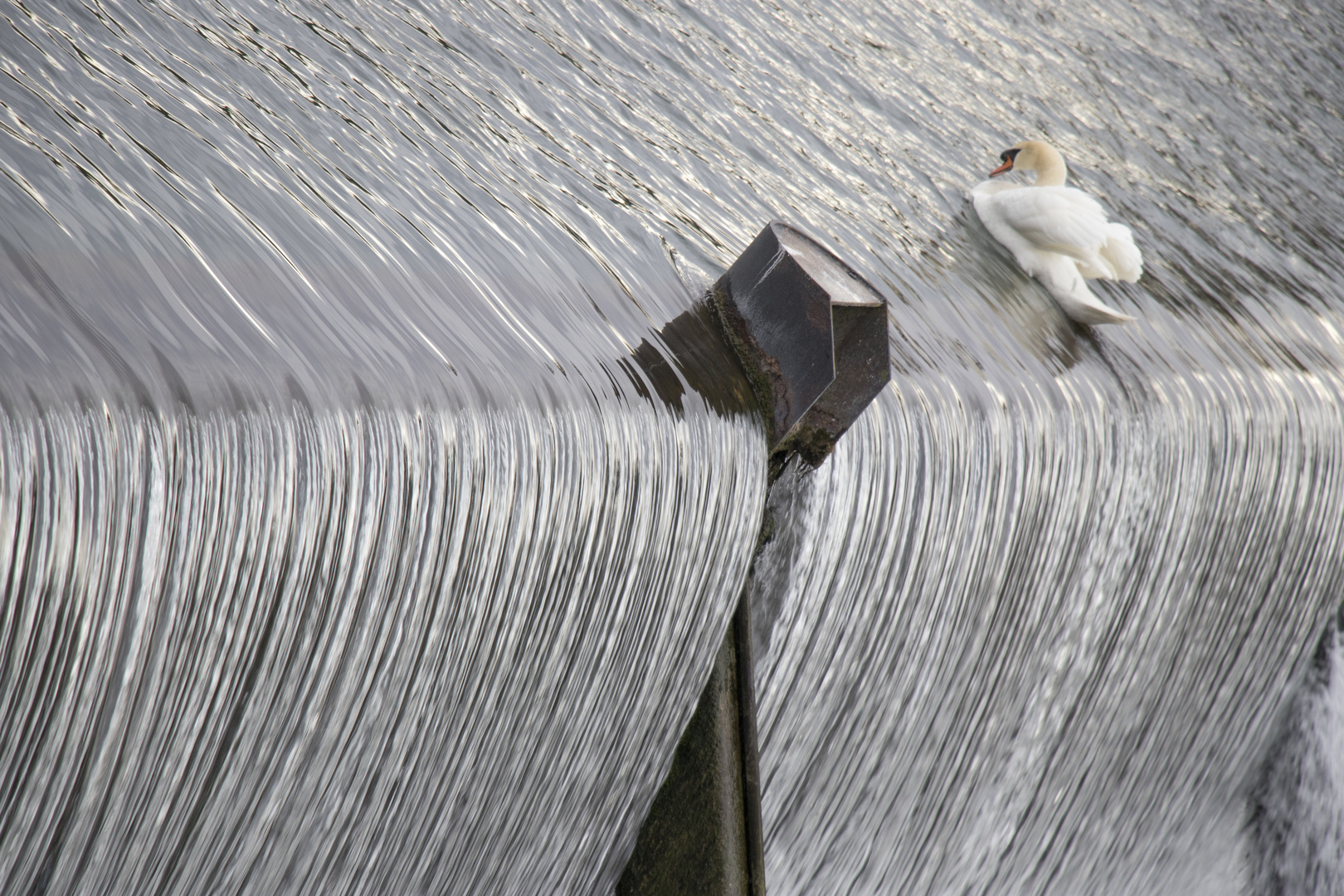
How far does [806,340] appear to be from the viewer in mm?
1988

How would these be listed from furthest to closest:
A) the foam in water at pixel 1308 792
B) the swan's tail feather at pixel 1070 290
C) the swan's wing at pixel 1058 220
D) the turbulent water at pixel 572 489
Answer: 1. the foam in water at pixel 1308 792
2. the swan's tail feather at pixel 1070 290
3. the swan's wing at pixel 1058 220
4. the turbulent water at pixel 572 489

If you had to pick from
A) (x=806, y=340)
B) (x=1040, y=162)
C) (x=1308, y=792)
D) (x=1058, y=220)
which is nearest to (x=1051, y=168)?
(x=1040, y=162)

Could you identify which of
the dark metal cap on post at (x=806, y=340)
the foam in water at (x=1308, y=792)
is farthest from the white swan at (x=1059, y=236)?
the foam in water at (x=1308, y=792)

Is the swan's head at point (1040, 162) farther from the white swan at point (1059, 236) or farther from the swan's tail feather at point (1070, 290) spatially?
the swan's tail feather at point (1070, 290)

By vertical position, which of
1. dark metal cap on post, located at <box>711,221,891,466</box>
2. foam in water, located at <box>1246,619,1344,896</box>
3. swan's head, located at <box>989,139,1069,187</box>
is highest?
swan's head, located at <box>989,139,1069,187</box>

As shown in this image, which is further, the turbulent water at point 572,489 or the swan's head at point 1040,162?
Result: the swan's head at point 1040,162

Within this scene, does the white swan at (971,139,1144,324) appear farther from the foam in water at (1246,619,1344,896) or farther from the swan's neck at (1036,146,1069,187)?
the foam in water at (1246,619,1344,896)

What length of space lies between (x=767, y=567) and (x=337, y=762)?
0.87 m

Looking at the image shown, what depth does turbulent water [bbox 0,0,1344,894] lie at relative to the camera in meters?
1.53

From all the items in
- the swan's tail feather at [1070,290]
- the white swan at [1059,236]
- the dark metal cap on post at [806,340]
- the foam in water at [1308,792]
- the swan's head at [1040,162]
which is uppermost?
the swan's head at [1040,162]

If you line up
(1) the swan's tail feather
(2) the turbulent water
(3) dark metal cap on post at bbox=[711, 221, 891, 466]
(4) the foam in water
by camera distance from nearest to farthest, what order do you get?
1. (2) the turbulent water
2. (3) dark metal cap on post at bbox=[711, 221, 891, 466]
3. (1) the swan's tail feather
4. (4) the foam in water

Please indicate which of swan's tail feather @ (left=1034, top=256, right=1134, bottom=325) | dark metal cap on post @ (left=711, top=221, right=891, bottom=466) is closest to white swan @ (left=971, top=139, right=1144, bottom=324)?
swan's tail feather @ (left=1034, top=256, right=1134, bottom=325)

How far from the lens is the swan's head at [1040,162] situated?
3.26 meters

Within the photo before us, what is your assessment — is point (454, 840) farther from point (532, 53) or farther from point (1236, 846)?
point (1236, 846)
